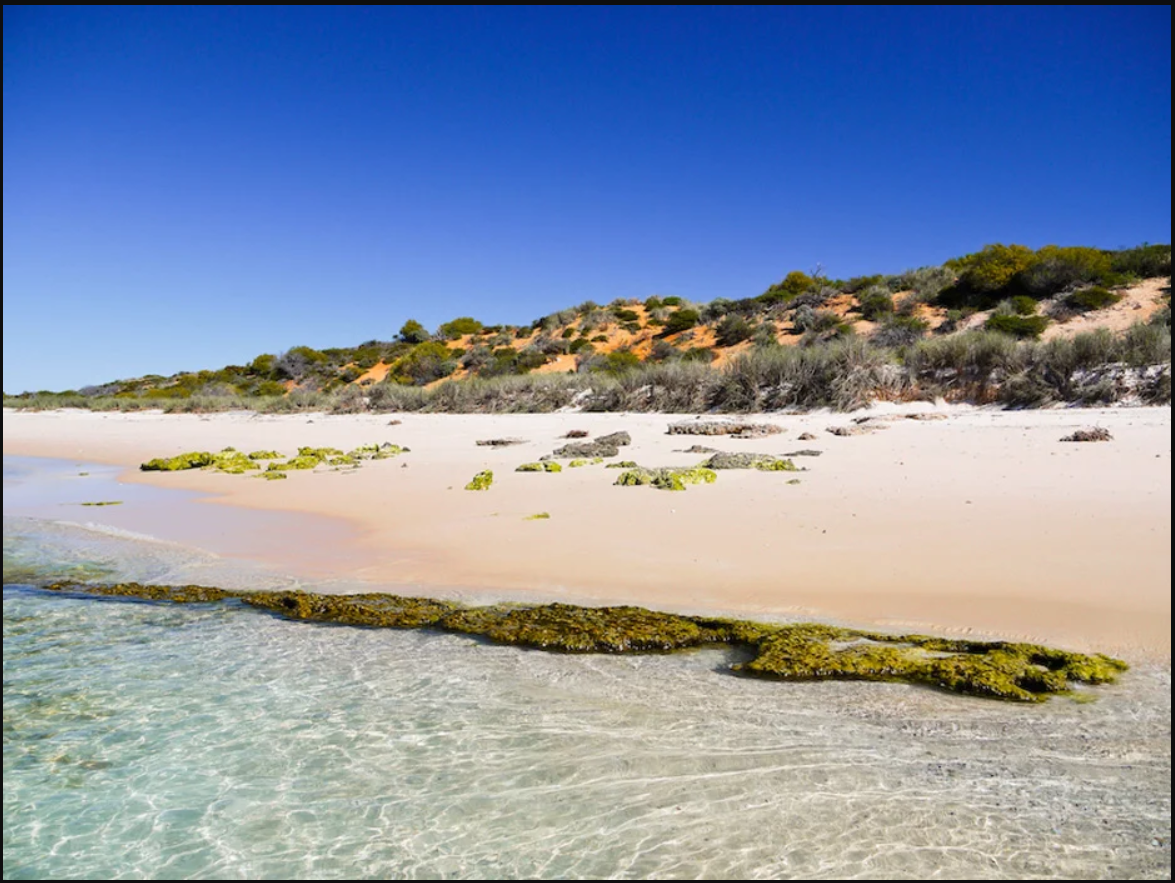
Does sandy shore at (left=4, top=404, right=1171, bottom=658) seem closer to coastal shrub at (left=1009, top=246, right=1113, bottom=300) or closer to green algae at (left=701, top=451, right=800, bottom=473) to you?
green algae at (left=701, top=451, right=800, bottom=473)

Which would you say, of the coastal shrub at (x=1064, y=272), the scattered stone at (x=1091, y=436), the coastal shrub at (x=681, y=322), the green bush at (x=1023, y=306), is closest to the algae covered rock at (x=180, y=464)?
the scattered stone at (x=1091, y=436)

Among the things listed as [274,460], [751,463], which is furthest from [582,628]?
[274,460]

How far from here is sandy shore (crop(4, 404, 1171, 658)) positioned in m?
4.04

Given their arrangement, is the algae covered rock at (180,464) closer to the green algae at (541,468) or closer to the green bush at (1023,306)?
the green algae at (541,468)

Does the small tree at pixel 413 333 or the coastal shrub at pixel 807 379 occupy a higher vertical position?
the small tree at pixel 413 333

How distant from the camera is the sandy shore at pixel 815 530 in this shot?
159 inches

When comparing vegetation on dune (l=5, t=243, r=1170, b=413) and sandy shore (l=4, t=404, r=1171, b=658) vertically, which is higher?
vegetation on dune (l=5, t=243, r=1170, b=413)

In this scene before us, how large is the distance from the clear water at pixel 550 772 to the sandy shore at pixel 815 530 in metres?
0.95

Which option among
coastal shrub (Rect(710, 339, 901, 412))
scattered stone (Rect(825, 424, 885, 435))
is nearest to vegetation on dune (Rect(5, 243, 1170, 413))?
coastal shrub (Rect(710, 339, 901, 412))

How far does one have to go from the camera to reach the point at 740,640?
3.74m

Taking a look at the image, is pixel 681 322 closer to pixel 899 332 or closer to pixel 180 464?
pixel 899 332

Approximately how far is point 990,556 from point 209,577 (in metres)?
5.28

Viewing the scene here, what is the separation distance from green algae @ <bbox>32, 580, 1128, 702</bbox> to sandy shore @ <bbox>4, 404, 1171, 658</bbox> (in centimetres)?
27

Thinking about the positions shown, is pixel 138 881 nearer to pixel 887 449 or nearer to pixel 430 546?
pixel 430 546
